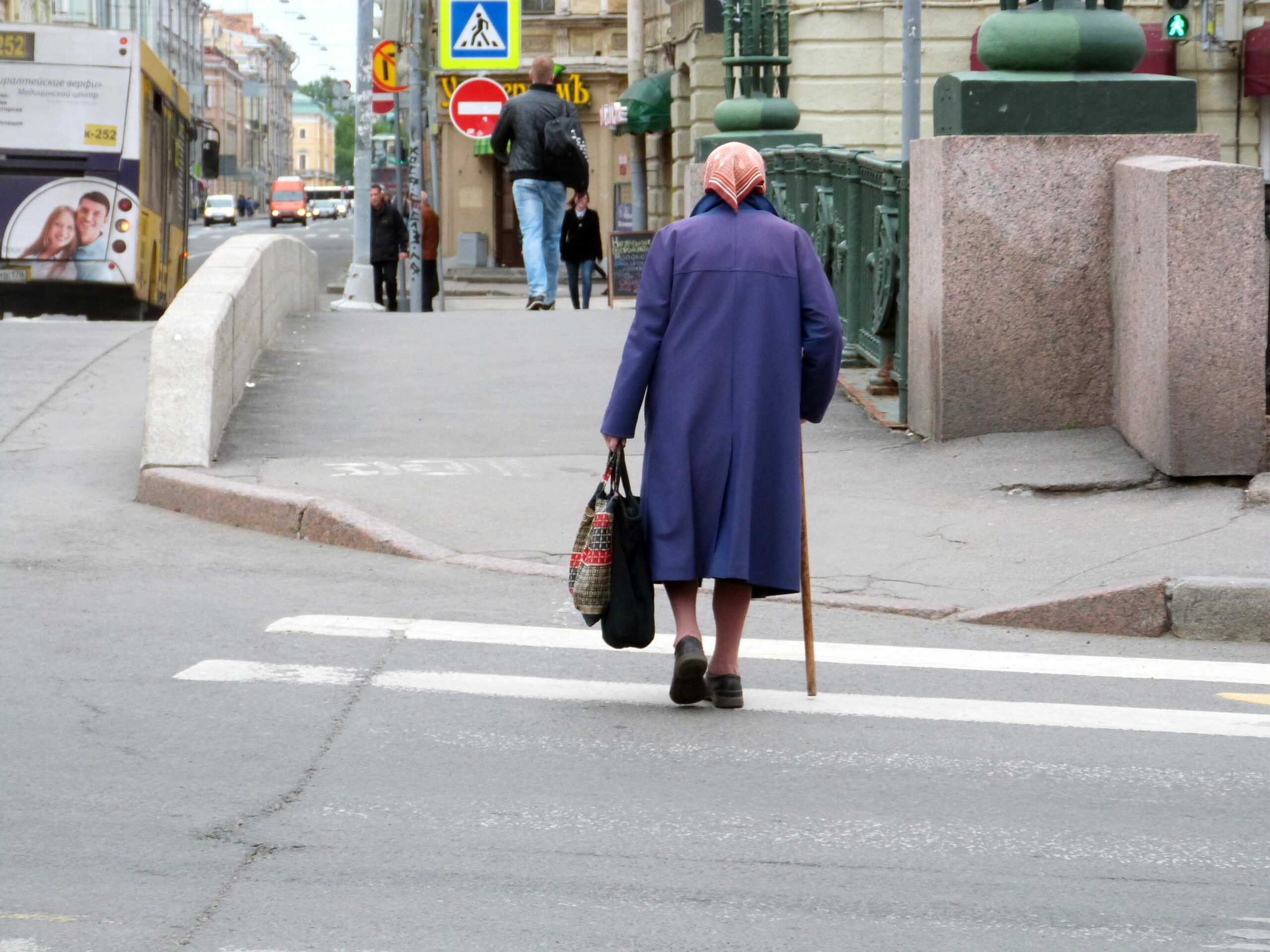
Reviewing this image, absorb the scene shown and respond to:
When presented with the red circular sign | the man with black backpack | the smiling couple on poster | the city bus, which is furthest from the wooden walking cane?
the smiling couple on poster

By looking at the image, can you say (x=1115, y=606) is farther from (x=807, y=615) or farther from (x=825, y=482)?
(x=825, y=482)

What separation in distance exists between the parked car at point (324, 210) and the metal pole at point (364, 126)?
105m

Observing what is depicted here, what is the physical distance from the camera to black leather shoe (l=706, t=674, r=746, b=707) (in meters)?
5.53

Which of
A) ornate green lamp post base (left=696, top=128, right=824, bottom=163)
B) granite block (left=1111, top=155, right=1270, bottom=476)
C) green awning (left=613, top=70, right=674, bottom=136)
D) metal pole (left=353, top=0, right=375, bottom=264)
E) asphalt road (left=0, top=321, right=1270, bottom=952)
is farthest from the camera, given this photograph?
green awning (left=613, top=70, right=674, bottom=136)

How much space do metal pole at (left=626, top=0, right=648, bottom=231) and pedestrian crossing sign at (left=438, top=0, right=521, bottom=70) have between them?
15.7 metres

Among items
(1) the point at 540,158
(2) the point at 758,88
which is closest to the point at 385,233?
(1) the point at 540,158

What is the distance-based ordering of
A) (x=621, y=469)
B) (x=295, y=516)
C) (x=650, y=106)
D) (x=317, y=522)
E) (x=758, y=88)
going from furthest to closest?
(x=650, y=106)
(x=758, y=88)
(x=295, y=516)
(x=317, y=522)
(x=621, y=469)

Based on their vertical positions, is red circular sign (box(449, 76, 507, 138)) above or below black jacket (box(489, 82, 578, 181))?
above

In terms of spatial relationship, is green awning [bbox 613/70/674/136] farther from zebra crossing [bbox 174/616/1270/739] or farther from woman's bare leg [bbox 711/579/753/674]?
woman's bare leg [bbox 711/579/753/674]

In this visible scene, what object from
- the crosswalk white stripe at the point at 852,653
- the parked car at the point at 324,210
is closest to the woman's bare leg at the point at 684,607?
the crosswalk white stripe at the point at 852,653

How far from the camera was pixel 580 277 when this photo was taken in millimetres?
23797

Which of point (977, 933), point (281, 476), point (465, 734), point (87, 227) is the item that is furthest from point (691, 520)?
point (87, 227)

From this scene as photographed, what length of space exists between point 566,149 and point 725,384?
11394mm

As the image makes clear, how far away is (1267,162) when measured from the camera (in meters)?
25.1
